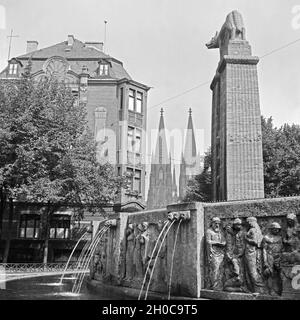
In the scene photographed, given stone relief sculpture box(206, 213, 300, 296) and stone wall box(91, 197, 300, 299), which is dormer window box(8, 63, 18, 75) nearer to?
stone wall box(91, 197, 300, 299)

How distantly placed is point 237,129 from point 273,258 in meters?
5.61

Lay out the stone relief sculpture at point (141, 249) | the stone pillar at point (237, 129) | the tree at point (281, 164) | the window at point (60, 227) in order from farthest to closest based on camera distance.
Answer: the window at point (60, 227) < the tree at point (281, 164) < the stone pillar at point (237, 129) < the stone relief sculpture at point (141, 249)

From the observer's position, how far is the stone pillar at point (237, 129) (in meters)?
12.5

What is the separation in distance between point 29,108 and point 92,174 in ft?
20.4

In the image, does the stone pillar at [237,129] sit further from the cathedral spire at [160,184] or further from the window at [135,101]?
the cathedral spire at [160,184]

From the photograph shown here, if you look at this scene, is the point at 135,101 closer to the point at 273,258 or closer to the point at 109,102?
the point at 109,102

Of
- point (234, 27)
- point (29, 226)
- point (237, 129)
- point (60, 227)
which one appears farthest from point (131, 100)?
point (237, 129)

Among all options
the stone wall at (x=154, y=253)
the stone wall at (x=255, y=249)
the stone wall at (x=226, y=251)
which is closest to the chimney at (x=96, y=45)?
the stone wall at (x=154, y=253)

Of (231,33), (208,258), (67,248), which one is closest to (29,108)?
(67,248)

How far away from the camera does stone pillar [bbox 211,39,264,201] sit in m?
12.5

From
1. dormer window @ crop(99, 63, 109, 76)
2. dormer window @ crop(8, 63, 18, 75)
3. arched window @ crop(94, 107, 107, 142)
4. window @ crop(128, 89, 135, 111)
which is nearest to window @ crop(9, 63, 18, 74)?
dormer window @ crop(8, 63, 18, 75)

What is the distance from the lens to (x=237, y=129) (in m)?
12.9

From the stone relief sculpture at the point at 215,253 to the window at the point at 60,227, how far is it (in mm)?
27827

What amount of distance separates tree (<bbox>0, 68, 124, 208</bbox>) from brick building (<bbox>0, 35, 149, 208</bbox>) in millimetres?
8374
